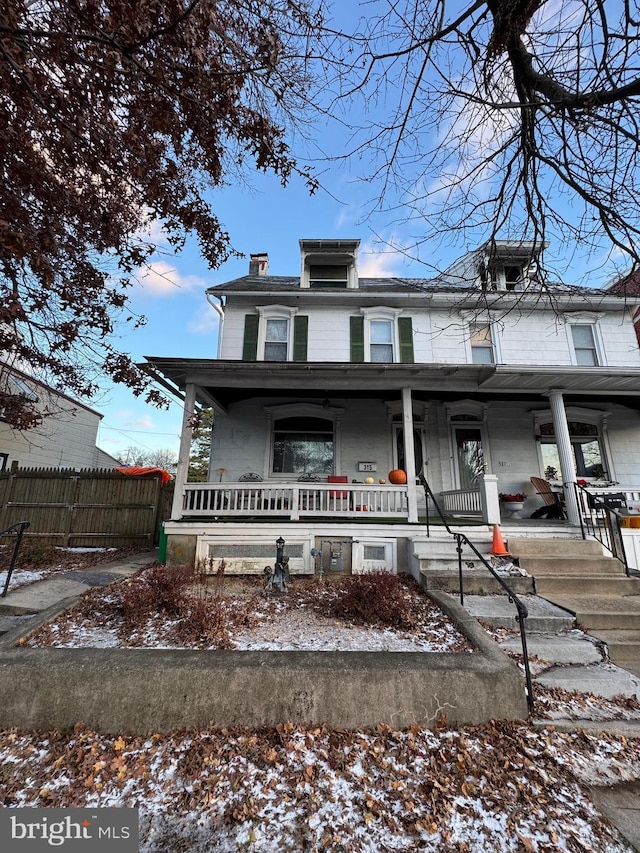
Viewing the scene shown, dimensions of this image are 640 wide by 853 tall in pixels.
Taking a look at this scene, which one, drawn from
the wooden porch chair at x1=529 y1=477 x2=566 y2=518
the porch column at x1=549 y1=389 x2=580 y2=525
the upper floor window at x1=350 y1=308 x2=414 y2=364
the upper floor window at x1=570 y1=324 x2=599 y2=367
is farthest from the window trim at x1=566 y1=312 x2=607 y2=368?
the upper floor window at x1=350 y1=308 x2=414 y2=364

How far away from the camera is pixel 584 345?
10375 mm

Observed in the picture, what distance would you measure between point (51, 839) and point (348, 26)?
5613 mm

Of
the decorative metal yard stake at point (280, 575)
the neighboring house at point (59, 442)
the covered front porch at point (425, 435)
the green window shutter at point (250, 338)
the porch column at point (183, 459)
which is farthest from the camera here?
the neighboring house at point (59, 442)

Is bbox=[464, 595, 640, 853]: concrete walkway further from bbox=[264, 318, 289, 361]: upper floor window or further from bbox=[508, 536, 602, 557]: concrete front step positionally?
bbox=[264, 318, 289, 361]: upper floor window

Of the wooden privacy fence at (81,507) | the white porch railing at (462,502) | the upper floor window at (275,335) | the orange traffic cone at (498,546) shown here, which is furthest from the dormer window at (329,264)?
the orange traffic cone at (498,546)

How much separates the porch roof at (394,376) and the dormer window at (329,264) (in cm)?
485

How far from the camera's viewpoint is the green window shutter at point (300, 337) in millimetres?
10008

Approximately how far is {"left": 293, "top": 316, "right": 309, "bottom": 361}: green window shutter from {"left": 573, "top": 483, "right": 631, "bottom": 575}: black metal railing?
6941mm

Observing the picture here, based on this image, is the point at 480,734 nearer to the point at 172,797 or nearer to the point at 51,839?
the point at 172,797

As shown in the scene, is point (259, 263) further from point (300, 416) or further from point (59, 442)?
point (59, 442)

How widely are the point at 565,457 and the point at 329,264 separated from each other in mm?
8259

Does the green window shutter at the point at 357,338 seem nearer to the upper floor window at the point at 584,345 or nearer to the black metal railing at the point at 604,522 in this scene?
the black metal railing at the point at 604,522

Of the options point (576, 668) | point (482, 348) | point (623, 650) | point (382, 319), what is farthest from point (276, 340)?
point (623, 650)

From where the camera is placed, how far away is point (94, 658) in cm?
286
